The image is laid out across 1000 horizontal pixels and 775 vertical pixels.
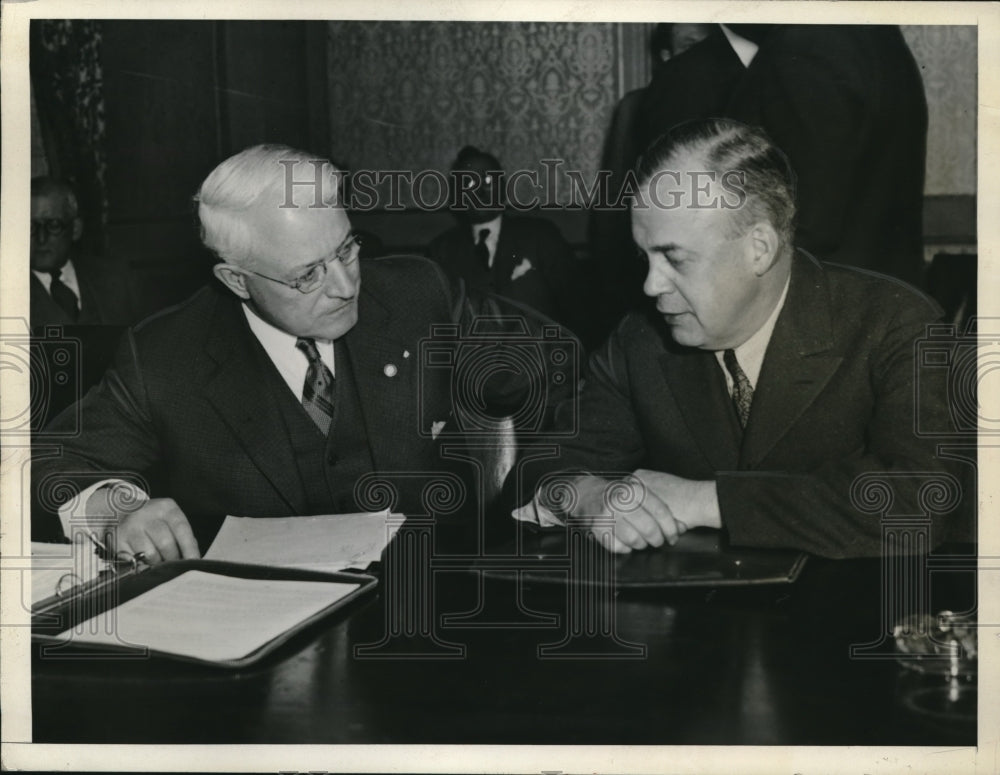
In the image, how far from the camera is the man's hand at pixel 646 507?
1.86 meters

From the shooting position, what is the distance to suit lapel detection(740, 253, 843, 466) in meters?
2.12

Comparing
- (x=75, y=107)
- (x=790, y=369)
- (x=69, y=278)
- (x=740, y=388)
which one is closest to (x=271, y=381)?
(x=69, y=278)

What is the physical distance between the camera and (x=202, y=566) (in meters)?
1.82

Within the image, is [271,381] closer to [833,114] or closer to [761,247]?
[761,247]

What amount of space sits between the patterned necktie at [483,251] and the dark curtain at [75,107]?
2.96ft

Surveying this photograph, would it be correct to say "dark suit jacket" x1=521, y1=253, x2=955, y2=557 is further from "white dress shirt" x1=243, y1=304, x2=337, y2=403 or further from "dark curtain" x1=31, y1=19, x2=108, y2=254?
"dark curtain" x1=31, y1=19, x2=108, y2=254

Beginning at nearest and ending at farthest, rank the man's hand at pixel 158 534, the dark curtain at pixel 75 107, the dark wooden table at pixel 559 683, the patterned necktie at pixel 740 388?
the dark wooden table at pixel 559 683, the man's hand at pixel 158 534, the patterned necktie at pixel 740 388, the dark curtain at pixel 75 107

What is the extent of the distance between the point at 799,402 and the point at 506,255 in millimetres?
745

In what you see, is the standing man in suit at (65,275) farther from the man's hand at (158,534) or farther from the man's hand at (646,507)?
the man's hand at (646,507)

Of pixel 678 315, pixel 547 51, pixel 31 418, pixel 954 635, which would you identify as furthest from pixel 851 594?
pixel 31 418

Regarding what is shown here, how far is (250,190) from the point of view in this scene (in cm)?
226

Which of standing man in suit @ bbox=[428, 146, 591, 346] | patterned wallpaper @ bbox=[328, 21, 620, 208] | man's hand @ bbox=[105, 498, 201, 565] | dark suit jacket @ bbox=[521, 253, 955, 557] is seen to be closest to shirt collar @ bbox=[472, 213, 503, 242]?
standing man in suit @ bbox=[428, 146, 591, 346]

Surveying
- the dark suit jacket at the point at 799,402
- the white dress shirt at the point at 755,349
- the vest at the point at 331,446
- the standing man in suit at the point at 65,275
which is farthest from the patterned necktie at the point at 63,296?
the white dress shirt at the point at 755,349

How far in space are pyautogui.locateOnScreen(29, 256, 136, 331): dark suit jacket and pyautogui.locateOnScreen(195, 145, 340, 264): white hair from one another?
0.24m
